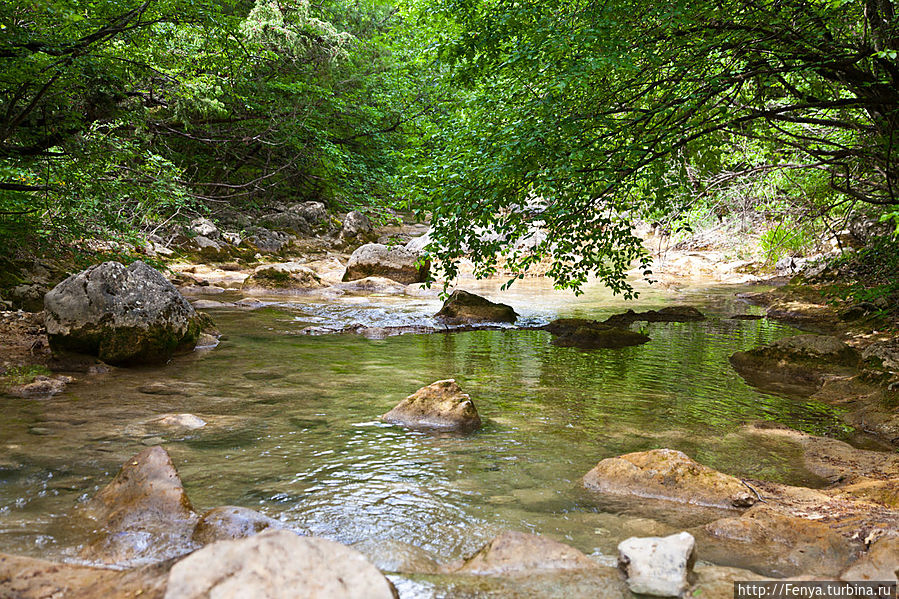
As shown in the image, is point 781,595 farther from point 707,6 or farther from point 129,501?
point 707,6

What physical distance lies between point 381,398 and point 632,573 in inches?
164

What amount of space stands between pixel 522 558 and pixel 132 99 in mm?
11407

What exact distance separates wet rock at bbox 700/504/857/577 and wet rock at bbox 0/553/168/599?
2756 mm

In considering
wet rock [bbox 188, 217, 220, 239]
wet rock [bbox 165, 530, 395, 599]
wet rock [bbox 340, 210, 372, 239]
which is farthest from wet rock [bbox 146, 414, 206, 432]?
wet rock [bbox 340, 210, 372, 239]

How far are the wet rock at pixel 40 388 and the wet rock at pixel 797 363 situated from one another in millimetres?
8346

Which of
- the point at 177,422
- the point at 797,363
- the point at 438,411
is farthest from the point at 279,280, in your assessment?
the point at 797,363

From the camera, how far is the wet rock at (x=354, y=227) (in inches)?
1174

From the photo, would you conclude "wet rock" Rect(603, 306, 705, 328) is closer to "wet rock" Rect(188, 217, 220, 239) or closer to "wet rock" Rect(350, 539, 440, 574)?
"wet rock" Rect(350, 539, 440, 574)

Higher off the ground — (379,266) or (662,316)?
(379,266)

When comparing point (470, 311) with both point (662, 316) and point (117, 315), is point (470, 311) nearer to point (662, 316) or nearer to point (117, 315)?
point (662, 316)

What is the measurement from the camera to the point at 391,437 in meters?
5.27

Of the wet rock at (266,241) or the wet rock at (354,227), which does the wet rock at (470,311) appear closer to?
the wet rock at (266,241)

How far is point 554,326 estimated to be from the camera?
39.5ft

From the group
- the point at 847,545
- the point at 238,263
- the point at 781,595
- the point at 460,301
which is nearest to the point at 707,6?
the point at 847,545
